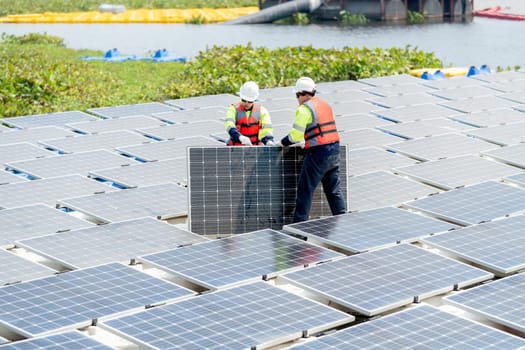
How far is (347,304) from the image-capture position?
40.9 feet

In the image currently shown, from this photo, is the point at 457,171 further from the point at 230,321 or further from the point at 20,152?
the point at 230,321

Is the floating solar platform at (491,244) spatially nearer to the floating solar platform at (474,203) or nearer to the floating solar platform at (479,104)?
the floating solar platform at (474,203)

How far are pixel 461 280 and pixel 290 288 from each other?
2.20 metres

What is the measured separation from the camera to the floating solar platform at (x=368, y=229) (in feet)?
48.5

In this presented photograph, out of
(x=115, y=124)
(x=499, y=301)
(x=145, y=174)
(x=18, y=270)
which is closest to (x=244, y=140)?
(x=145, y=174)

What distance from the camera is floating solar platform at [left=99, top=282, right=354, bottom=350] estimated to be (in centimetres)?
1142

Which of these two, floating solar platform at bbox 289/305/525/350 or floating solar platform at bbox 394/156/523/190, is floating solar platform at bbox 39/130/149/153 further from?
floating solar platform at bbox 289/305/525/350

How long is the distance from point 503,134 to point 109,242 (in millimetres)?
10832

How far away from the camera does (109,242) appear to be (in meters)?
15.0

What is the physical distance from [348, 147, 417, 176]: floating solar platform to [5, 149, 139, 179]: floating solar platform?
13.9ft

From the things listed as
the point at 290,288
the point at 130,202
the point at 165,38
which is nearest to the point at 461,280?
the point at 290,288

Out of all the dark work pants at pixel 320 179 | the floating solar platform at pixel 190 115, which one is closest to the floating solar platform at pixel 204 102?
the floating solar platform at pixel 190 115

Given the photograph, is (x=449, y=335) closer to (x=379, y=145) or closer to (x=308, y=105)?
(x=308, y=105)

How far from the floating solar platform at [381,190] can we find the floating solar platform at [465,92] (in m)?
9.89
